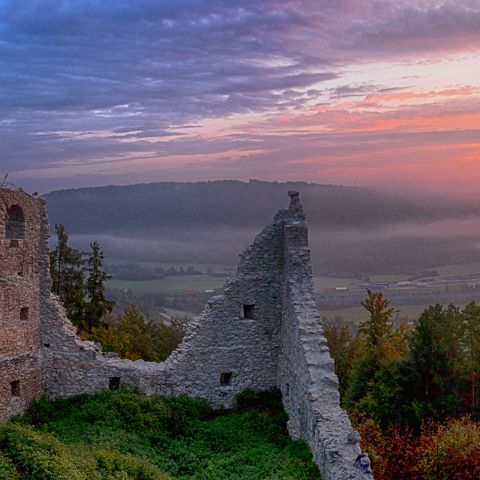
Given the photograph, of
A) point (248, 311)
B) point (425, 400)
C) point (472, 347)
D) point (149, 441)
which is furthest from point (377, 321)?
point (149, 441)

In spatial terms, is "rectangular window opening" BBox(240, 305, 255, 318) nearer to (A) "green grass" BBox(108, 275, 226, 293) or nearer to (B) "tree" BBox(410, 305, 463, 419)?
(B) "tree" BBox(410, 305, 463, 419)

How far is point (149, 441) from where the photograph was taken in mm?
17766

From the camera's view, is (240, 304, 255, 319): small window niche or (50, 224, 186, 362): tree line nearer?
(240, 304, 255, 319): small window niche

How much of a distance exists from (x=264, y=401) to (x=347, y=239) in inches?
3315

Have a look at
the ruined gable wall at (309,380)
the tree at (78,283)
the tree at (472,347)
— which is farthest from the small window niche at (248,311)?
the tree at (78,283)

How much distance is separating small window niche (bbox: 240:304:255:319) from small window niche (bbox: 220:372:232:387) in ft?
5.89

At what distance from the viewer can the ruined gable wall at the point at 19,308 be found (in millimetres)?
18016

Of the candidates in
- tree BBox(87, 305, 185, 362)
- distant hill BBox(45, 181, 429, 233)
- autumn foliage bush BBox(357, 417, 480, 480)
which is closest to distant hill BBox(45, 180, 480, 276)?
distant hill BBox(45, 181, 429, 233)

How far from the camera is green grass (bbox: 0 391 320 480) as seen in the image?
13750 millimetres

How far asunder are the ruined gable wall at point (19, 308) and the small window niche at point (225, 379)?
17.6ft

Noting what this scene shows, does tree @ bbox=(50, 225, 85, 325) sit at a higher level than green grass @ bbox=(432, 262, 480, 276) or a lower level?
higher

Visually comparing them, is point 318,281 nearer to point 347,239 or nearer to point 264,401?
point 347,239

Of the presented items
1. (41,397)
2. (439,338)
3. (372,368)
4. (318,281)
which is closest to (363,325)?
(372,368)

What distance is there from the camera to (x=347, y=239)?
103 m
